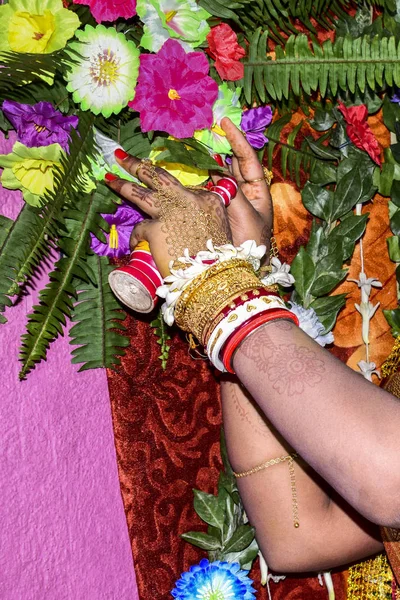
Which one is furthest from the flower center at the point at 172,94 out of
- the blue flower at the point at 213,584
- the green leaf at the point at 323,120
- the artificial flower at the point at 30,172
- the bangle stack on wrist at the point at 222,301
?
the blue flower at the point at 213,584

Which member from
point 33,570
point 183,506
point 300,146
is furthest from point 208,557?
point 300,146

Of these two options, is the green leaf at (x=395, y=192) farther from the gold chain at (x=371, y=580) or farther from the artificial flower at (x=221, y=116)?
the gold chain at (x=371, y=580)

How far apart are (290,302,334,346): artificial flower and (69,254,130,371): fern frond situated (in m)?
0.37

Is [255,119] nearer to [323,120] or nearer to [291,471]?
[323,120]

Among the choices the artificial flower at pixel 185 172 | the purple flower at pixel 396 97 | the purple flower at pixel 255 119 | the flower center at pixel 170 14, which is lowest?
the artificial flower at pixel 185 172

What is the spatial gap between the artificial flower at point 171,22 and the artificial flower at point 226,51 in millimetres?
30

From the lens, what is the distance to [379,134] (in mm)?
1811

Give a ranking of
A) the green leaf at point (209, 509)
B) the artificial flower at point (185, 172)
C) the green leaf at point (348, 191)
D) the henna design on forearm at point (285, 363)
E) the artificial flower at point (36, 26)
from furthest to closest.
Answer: the green leaf at point (348, 191)
the green leaf at point (209, 509)
the artificial flower at point (185, 172)
the artificial flower at point (36, 26)
the henna design on forearm at point (285, 363)

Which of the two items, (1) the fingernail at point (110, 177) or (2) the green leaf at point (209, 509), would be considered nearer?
(1) the fingernail at point (110, 177)

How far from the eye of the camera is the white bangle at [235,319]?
0.99 meters

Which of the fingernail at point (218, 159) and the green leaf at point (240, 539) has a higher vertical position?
the fingernail at point (218, 159)

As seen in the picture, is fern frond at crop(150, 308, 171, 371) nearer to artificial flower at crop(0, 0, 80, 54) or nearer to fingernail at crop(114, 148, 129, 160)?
fingernail at crop(114, 148, 129, 160)

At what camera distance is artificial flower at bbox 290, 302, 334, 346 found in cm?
150

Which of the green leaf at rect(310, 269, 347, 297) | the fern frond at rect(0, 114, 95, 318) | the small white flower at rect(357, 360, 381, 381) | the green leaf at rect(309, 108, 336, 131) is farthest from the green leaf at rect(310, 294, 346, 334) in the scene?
the fern frond at rect(0, 114, 95, 318)
